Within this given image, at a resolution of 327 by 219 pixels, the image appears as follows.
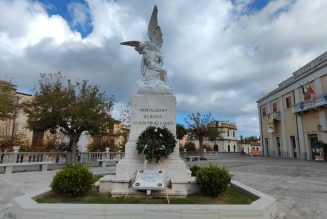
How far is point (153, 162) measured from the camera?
23.3 ft

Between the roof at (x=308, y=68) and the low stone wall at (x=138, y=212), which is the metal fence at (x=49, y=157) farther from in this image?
the roof at (x=308, y=68)

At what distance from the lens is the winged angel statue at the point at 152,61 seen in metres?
8.18

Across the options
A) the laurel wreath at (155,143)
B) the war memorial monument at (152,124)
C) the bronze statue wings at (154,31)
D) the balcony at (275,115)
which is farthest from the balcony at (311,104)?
the laurel wreath at (155,143)

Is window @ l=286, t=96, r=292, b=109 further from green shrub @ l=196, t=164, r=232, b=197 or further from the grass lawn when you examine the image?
green shrub @ l=196, t=164, r=232, b=197

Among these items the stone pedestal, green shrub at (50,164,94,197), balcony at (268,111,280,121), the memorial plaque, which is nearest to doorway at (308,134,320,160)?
balcony at (268,111,280,121)

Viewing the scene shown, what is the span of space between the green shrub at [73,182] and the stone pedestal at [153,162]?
742 millimetres

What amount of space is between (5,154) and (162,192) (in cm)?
1271

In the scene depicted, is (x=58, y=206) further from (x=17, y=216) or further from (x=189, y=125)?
(x=189, y=125)

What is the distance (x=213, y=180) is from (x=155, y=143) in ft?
6.55

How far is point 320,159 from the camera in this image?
2578 centimetres

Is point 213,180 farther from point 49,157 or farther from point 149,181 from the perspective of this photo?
point 49,157

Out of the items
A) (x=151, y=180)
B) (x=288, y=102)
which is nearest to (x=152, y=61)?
(x=151, y=180)

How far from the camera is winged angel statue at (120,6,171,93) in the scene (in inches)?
322

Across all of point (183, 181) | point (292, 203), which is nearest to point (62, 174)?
point (183, 181)
